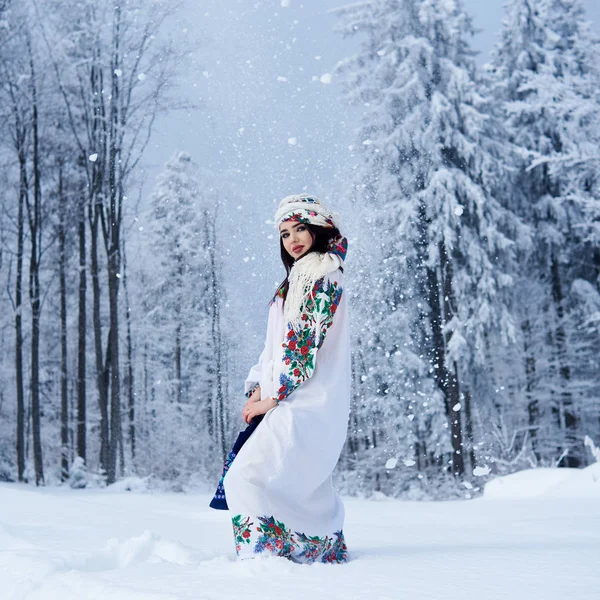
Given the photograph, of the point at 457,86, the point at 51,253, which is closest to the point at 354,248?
the point at 457,86

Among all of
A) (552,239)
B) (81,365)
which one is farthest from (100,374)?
(552,239)

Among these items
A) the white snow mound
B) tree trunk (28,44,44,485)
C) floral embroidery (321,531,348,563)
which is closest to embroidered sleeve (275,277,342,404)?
floral embroidery (321,531,348,563)

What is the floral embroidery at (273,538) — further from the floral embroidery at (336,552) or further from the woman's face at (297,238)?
the woman's face at (297,238)

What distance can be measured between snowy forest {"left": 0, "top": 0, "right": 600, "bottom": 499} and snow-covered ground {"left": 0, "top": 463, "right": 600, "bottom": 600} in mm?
5476

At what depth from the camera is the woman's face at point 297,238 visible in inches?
96.0

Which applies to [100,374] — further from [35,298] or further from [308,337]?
[308,337]

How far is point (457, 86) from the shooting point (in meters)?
9.93

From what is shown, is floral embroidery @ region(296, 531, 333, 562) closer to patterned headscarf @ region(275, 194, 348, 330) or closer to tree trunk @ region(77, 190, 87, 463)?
patterned headscarf @ region(275, 194, 348, 330)

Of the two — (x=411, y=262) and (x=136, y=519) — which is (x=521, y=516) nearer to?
(x=136, y=519)

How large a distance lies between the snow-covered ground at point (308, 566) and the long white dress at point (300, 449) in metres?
0.17

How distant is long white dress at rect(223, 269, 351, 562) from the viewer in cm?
214

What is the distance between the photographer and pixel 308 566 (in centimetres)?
194

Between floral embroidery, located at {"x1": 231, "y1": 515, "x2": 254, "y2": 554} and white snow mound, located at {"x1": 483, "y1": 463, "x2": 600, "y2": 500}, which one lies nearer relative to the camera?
floral embroidery, located at {"x1": 231, "y1": 515, "x2": 254, "y2": 554}

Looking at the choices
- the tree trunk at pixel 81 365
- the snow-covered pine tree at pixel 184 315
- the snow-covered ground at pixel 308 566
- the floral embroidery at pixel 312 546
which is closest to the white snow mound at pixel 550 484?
the snow-covered ground at pixel 308 566
